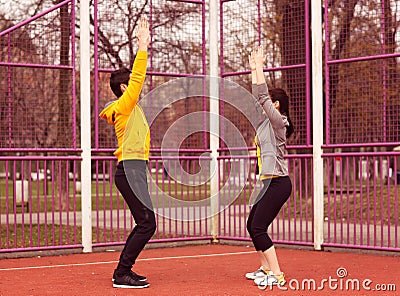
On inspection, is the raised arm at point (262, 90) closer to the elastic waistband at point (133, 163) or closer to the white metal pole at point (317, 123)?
the elastic waistband at point (133, 163)

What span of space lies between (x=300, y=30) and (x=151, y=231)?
4.94m

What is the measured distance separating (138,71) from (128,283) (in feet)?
6.56

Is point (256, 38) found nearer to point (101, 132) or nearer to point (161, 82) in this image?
point (161, 82)

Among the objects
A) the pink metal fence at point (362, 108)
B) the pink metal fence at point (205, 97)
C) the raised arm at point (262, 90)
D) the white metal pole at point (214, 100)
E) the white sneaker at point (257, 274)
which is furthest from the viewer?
the white metal pole at point (214, 100)

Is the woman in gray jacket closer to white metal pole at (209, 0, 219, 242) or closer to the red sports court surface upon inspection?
the red sports court surface

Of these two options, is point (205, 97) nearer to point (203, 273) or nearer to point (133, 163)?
point (203, 273)

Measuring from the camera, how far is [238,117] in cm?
1259

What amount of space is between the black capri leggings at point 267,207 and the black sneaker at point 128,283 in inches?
45.1

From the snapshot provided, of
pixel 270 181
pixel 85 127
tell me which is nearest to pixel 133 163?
pixel 270 181

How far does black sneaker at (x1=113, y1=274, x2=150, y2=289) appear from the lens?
782 centimetres

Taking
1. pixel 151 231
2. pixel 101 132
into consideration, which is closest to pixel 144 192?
pixel 151 231

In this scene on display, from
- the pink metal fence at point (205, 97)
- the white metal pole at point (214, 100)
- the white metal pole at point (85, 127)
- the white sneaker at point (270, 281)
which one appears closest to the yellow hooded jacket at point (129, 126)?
the white sneaker at point (270, 281)

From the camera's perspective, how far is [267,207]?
26.2 ft

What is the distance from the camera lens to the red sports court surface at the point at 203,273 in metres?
7.74
